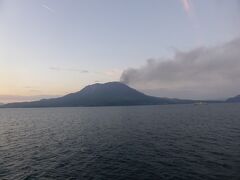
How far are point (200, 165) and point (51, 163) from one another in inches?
1201

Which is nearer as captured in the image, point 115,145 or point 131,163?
point 131,163

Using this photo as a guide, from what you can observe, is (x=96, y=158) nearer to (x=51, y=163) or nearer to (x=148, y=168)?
(x=51, y=163)

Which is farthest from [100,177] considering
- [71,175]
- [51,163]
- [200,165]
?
[200,165]

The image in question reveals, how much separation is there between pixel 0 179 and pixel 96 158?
19.7 meters

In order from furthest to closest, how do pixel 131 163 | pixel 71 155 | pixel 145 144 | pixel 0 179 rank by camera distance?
pixel 145 144
pixel 71 155
pixel 131 163
pixel 0 179

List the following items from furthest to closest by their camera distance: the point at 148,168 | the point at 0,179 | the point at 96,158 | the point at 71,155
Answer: the point at 71,155 → the point at 96,158 → the point at 148,168 → the point at 0,179

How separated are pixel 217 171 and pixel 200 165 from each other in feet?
14.0

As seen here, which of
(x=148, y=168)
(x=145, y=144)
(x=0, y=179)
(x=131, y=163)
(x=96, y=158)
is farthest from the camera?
(x=145, y=144)

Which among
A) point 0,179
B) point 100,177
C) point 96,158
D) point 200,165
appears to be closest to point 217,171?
point 200,165

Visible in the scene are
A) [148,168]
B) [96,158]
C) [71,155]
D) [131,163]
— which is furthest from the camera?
[71,155]

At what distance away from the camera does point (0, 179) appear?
38438mm

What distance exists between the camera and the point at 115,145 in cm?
6519

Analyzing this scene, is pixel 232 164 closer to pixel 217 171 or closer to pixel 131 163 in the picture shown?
pixel 217 171

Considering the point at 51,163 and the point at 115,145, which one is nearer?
the point at 51,163
